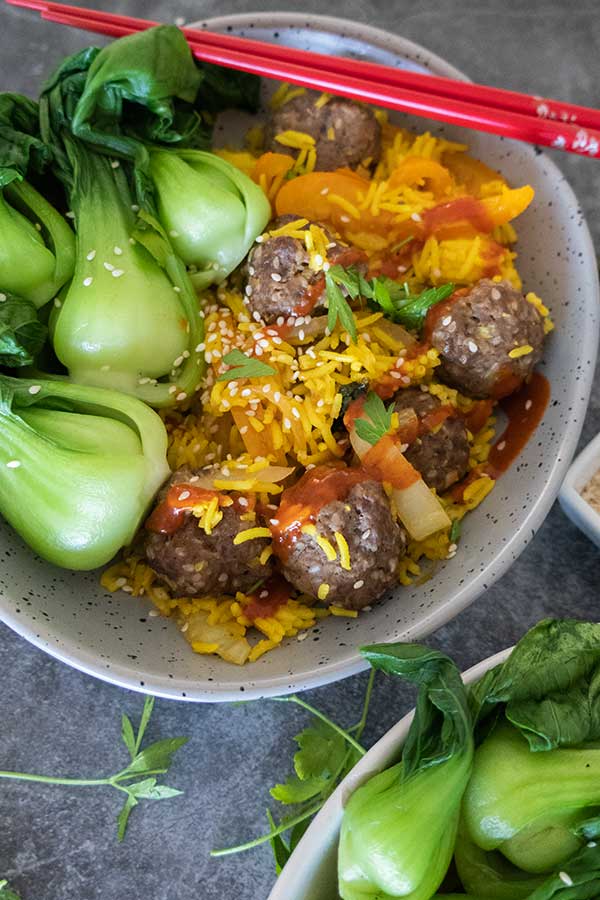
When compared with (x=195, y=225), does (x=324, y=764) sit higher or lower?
lower

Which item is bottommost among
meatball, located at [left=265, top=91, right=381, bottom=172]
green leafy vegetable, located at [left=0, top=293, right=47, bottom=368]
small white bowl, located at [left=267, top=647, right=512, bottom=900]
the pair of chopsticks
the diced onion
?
small white bowl, located at [left=267, top=647, right=512, bottom=900]

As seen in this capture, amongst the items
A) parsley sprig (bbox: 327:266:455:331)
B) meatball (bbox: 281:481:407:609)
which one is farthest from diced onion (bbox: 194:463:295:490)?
parsley sprig (bbox: 327:266:455:331)

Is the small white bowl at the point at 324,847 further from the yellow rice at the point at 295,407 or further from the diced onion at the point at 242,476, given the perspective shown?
the diced onion at the point at 242,476

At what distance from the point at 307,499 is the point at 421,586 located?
33 centimetres

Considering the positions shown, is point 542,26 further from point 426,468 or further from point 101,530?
point 101,530

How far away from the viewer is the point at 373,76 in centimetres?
225

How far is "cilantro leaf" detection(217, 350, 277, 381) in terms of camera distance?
1.96 m

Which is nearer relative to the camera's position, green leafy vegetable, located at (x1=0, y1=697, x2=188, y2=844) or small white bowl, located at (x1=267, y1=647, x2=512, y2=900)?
small white bowl, located at (x1=267, y1=647, x2=512, y2=900)

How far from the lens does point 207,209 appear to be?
2.06m

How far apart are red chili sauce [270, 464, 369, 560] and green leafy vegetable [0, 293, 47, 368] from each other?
2.03 feet

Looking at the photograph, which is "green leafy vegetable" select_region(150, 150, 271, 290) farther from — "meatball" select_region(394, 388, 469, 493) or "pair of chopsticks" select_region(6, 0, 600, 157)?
"meatball" select_region(394, 388, 469, 493)

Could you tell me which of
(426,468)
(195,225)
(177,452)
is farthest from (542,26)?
(177,452)

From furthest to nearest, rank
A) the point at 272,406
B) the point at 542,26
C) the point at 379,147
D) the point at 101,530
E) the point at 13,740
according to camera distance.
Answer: the point at 542,26 → the point at 379,147 → the point at 13,740 → the point at 272,406 → the point at 101,530

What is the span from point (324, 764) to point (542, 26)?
2406mm
